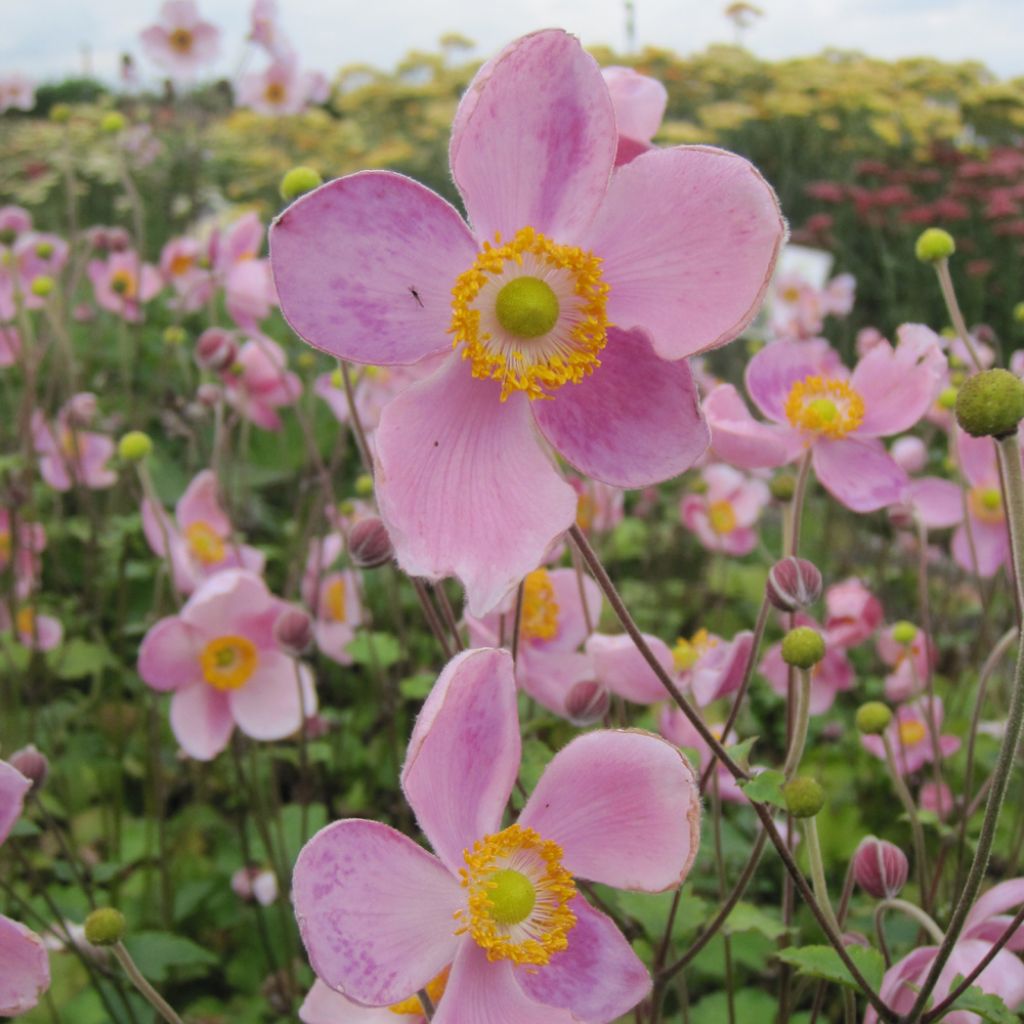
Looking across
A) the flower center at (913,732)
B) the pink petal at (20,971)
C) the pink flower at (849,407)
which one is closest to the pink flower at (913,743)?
the flower center at (913,732)

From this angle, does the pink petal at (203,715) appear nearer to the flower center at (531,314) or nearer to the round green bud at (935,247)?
the flower center at (531,314)

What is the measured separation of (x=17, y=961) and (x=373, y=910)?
1.00 feet

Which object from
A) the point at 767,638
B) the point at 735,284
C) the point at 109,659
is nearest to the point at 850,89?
the point at 767,638

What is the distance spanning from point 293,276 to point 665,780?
0.45 metres

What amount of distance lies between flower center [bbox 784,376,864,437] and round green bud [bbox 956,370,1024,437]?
542 millimetres

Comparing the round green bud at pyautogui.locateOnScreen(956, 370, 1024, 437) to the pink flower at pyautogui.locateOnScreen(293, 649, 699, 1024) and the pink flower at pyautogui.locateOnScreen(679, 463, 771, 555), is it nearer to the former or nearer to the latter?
the pink flower at pyautogui.locateOnScreen(293, 649, 699, 1024)

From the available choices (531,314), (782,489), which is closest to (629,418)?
(531,314)

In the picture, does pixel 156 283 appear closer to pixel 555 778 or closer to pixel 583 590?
pixel 583 590

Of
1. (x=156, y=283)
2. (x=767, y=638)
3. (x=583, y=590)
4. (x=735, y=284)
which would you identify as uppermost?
(x=735, y=284)

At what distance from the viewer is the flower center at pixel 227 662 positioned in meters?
1.60

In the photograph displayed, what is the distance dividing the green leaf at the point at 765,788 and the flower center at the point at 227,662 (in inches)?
38.0

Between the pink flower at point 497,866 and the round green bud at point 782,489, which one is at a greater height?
the pink flower at point 497,866

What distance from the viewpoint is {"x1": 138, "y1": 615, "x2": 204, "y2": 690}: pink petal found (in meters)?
1.55

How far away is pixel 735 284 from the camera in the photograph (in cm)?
82
